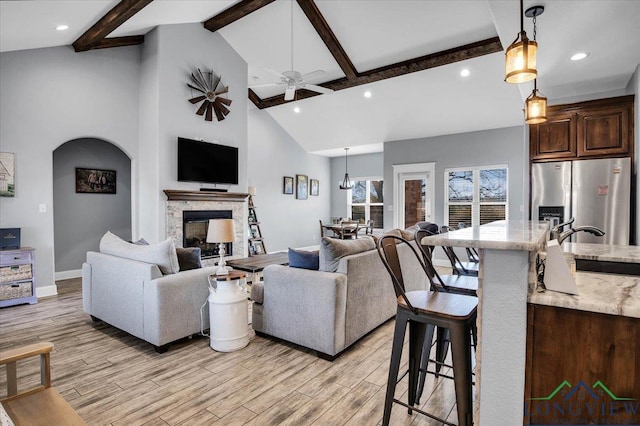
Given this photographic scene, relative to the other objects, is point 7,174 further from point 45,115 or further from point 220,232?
point 220,232

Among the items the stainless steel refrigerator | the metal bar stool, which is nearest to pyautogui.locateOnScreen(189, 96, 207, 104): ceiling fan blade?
the metal bar stool

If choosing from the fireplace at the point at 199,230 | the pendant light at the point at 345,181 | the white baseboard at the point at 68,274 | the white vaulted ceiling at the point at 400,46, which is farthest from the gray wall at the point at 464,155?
the white baseboard at the point at 68,274

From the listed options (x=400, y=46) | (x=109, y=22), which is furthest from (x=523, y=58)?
(x=109, y=22)

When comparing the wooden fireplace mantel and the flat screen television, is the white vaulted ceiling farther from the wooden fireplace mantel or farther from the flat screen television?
the wooden fireplace mantel

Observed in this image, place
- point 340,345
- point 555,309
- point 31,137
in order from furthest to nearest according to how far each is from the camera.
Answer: point 31,137 → point 340,345 → point 555,309

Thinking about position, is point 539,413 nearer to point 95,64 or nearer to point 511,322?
point 511,322

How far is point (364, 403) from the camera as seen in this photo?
2221mm

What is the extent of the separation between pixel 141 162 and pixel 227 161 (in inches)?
54.5

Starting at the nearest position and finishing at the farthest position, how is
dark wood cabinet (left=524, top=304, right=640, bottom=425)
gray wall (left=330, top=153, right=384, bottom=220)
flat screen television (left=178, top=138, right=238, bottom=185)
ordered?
dark wood cabinet (left=524, top=304, right=640, bottom=425)
flat screen television (left=178, top=138, right=238, bottom=185)
gray wall (left=330, top=153, right=384, bottom=220)

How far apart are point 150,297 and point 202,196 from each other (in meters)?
3.06

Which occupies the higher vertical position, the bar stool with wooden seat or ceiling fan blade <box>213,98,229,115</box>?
ceiling fan blade <box>213,98,229,115</box>

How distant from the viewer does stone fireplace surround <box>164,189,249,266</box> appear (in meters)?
5.41

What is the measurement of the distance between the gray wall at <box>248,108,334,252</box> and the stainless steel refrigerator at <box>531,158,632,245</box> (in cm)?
A: 574

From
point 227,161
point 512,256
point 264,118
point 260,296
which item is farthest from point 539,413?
point 264,118
